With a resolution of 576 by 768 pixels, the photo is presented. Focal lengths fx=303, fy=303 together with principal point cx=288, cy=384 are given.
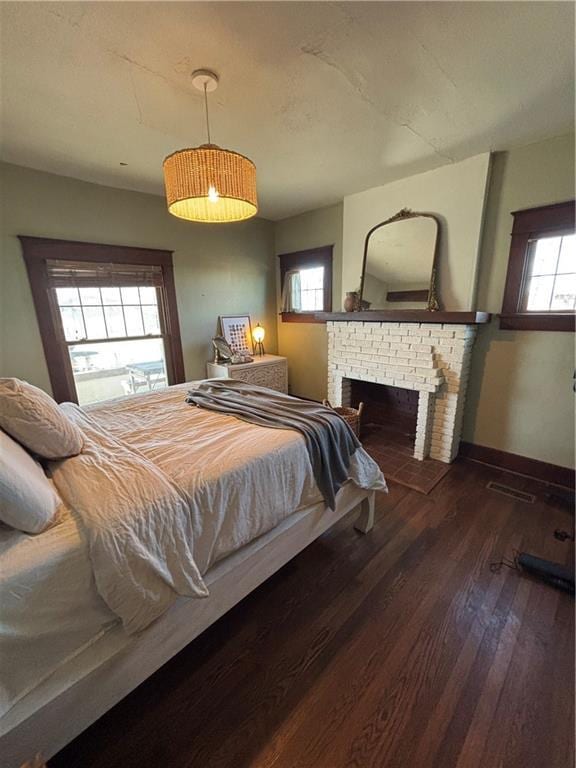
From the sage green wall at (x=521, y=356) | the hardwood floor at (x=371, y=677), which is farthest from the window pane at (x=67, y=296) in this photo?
the sage green wall at (x=521, y=356)

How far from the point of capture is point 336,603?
151cm

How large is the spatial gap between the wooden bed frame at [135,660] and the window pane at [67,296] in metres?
2.83

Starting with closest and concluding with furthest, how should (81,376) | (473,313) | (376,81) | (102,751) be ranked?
(102,751), (376,81), (473,313), (81,376)

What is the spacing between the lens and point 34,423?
119 centimetres

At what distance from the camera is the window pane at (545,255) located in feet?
7.29

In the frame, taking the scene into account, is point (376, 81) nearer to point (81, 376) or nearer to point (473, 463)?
point (473, 463)

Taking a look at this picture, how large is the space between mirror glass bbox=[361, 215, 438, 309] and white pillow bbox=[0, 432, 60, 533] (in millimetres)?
2912


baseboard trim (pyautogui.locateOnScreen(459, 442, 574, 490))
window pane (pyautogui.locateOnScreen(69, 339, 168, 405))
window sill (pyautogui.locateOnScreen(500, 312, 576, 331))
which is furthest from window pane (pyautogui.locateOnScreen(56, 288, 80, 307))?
baseboard trim (pyautogui.locateOnScreen(459, 442, 574, 490))

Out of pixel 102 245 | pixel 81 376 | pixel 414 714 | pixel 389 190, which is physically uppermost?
pixel 389 190

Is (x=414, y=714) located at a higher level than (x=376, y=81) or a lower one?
lower

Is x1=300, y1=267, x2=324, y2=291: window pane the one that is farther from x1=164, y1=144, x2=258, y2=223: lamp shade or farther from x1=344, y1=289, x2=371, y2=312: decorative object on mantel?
x1=164, y1=144, x2=258, y2=223: lamp shade

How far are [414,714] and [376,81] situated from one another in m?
2.82

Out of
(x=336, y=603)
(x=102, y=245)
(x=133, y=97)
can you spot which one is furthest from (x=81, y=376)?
(x=336, y=603)

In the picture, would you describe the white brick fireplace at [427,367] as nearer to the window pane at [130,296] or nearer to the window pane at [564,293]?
the window pane at [564,293]
